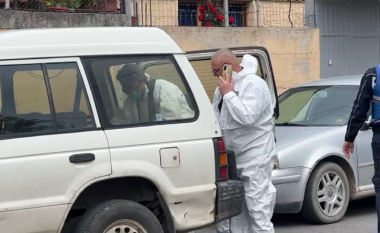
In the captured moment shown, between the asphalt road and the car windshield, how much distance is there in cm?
110

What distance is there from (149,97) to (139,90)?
0.09m

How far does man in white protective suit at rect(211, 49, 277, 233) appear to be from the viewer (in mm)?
5648

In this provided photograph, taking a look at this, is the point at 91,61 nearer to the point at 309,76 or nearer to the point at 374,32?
the point at 309,76

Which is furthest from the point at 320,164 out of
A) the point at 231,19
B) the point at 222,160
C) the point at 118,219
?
the point at 231,19

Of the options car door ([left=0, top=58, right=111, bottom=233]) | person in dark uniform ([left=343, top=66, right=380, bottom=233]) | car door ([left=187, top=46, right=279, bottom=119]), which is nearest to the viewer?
car door ([left=0, top=58, right=111, bottom=233])

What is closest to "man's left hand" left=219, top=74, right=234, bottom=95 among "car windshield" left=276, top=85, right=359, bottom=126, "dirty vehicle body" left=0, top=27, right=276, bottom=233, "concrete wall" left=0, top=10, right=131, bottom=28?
"dirty vehicle body" left=0, top=27, right=276, bottom=233

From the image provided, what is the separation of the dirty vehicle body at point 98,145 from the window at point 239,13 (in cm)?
848

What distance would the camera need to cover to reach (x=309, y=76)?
13.5 meters

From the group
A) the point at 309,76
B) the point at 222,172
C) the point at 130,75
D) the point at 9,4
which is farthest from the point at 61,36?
the point at 309,76

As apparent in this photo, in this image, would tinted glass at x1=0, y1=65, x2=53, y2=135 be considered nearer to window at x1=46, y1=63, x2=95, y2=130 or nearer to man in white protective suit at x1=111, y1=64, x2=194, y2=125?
window at x1=46, y1=63, x2=95, y2=130

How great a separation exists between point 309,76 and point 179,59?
28.4 ft

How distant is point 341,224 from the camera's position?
7.31 meters

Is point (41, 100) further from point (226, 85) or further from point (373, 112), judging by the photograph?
point (373, 112)

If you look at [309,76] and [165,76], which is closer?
[165,76]
